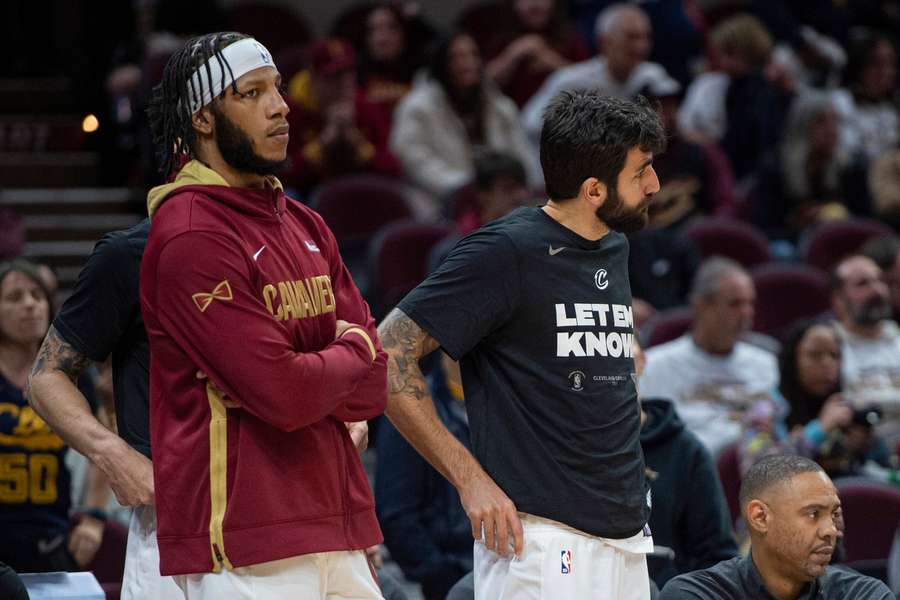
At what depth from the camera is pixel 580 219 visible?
3035 millimetres

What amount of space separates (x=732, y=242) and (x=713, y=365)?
1495 mm

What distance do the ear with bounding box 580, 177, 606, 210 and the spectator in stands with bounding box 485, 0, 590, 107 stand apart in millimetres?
6034

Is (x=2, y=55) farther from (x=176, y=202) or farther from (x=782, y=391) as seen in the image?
(x=176, y=202)

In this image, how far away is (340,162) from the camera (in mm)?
7711

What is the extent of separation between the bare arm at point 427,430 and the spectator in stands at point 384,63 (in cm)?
552

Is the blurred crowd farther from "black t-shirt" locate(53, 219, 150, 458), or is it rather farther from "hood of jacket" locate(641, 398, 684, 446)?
"black t-shirt" locate(53, 219, 150, 458)

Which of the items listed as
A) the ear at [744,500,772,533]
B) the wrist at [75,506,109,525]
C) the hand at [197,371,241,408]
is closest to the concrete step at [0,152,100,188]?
the wrist at [75,506,109,525]

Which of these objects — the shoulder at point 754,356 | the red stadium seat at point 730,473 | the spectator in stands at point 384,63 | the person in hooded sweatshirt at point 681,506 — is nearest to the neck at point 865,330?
the shoulder at point 754,356

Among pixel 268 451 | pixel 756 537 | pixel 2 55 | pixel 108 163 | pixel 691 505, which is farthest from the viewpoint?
pixel 2 55

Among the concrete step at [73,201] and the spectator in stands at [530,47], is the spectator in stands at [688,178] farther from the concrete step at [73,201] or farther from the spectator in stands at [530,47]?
the concrete step at [73,201]

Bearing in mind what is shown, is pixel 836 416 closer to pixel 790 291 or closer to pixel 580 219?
pixel 790 291

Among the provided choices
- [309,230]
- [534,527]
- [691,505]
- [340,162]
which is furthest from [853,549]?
[340,162]

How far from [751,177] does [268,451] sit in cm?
646

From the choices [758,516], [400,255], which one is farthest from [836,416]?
[400,255]
